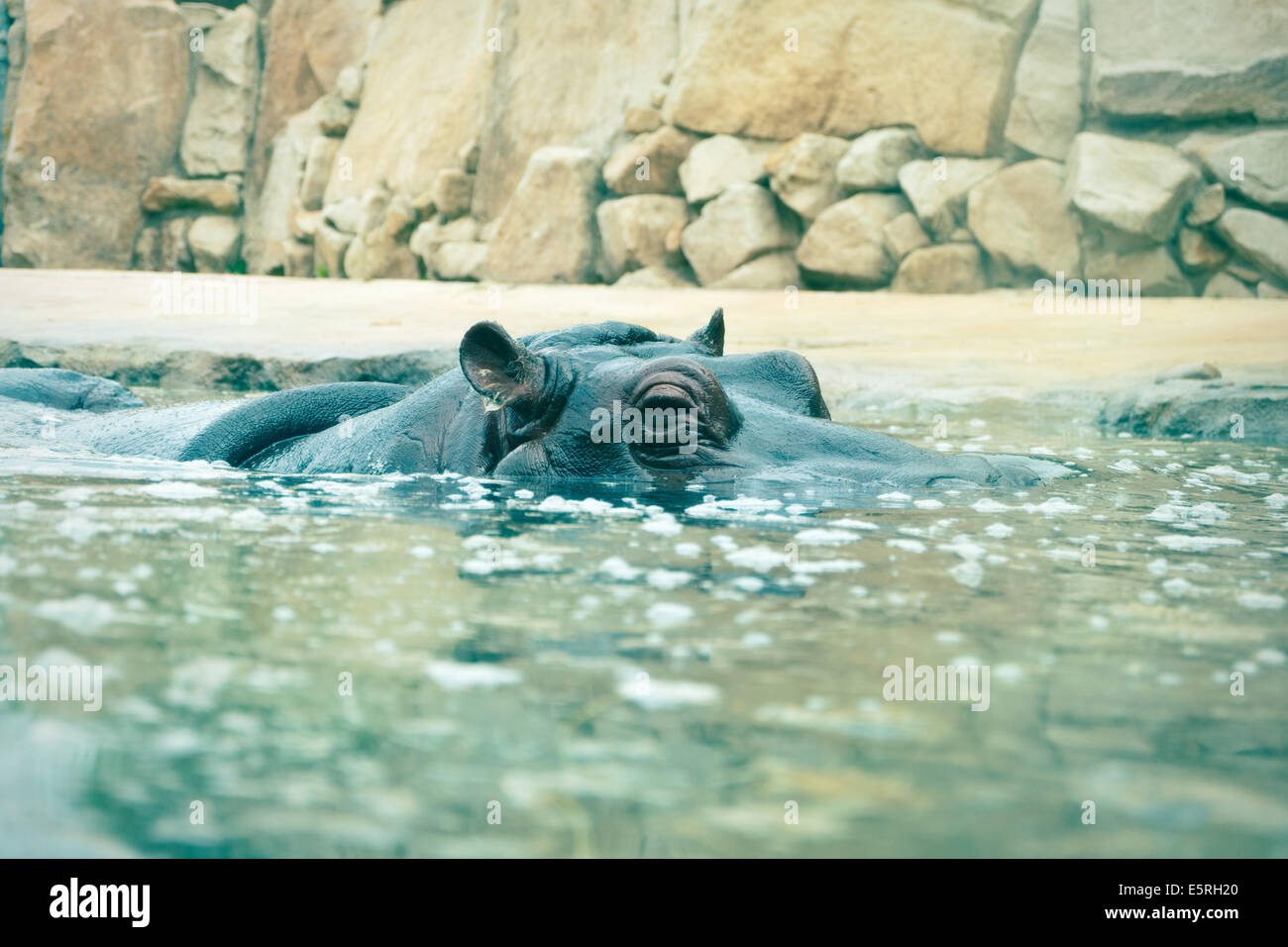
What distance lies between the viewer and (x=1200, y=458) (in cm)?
528

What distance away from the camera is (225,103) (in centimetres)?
2017

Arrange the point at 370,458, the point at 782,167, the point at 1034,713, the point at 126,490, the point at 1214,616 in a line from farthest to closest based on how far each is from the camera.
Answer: the point at 782,167 < the point at 370,458 < the point at 126,490 < the point at 1214,616 < the point at 1034,713

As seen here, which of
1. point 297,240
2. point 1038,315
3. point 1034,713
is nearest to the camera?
point 1034,713

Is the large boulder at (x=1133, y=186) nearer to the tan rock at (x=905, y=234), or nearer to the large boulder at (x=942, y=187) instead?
the large boulder at (x=942, y=187)

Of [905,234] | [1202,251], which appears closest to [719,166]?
[905,234]

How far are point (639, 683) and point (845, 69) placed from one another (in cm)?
1201

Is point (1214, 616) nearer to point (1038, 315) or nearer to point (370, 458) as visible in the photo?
point (370, 458)

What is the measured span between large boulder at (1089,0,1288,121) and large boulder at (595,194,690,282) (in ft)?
14.1

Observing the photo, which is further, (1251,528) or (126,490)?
(126,490)

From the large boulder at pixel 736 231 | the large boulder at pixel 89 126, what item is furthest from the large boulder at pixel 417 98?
the large boulder at pixel 736 231

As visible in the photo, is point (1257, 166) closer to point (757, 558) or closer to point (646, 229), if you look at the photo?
point (646, 229)

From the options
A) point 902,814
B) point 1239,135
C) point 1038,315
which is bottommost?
point 902,814

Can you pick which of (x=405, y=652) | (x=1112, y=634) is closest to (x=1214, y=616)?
(x=1112, y=634)

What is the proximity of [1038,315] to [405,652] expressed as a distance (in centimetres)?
849
